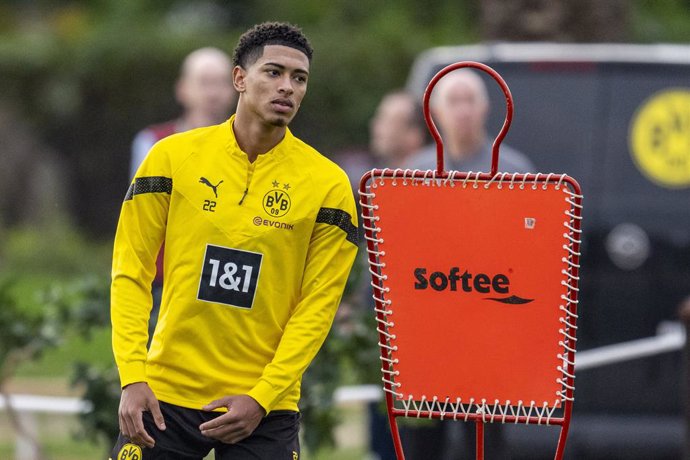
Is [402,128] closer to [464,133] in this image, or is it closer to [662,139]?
[464,133]

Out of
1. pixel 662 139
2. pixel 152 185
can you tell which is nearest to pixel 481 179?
pixel 152 185

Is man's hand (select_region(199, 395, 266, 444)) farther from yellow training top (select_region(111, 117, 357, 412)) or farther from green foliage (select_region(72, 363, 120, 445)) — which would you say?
green foliage (select_region(72, 363, 120, 445))

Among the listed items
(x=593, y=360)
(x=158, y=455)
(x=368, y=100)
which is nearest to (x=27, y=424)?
(x=593, y=360)

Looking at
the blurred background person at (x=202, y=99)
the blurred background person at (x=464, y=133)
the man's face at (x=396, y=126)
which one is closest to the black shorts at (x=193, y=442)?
Answer: the blurred background person at (x=464, y=133)

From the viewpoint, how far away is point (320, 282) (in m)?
5.21

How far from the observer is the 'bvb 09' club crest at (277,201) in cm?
512

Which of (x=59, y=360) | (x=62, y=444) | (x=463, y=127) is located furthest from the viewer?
(x=59, y=360)

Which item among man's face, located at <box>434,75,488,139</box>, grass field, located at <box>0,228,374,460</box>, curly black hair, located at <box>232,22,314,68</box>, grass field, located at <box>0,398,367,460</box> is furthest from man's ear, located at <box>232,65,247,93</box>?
grass field, located at <box>0,398,367,460</box>

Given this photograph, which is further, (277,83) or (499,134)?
(277,83)

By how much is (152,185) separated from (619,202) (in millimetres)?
4018

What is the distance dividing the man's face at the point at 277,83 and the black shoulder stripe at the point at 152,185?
0.36 meters

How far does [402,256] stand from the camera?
5.09 metres

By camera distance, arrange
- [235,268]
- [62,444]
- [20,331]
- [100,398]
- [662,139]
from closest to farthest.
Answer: [235,268], [100,398], [20,331], [662,139], [62,444]

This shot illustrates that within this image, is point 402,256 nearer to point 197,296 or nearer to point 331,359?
point 197,296
